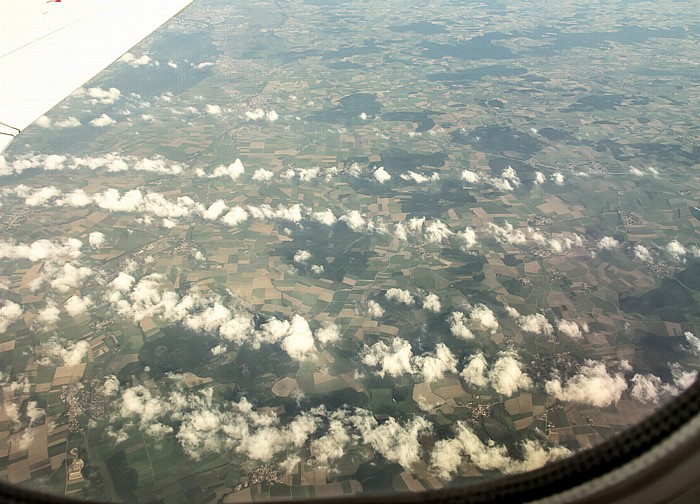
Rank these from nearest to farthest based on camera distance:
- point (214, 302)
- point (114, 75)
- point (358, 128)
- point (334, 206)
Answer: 1. point (214, 302)
2. point (334, 206)
3. point (358, 128)
4. point (114, 75)

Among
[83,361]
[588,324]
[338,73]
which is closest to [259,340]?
[83,361]

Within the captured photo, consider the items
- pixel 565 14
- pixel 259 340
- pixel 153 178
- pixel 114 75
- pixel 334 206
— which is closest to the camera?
pixel 259 340

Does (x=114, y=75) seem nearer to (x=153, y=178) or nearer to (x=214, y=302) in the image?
(x=153, y=178)

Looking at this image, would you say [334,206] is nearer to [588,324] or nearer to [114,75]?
[588,324]

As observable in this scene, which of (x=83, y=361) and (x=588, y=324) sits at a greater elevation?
(x=83, y=361)

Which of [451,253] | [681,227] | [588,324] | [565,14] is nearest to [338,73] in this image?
[451,253]

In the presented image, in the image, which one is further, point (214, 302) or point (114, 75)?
point (114, 75)
